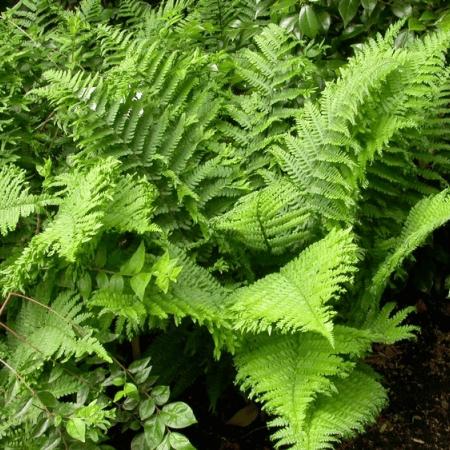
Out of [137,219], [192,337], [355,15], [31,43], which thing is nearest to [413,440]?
[192,337]

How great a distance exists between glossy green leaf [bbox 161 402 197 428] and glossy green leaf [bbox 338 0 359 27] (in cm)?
150

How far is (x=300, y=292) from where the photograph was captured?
150 cm

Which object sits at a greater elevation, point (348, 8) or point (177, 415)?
point (348, 8)

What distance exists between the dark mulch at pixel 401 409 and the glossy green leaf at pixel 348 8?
1206 mm

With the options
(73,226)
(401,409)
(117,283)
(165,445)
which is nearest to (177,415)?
(165,445)

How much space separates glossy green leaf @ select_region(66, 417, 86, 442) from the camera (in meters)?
1.39

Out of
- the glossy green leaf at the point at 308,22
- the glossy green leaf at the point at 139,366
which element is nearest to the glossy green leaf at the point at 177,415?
the glossy green leaf at the point at 139,366

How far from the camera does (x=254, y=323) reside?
5.02ft

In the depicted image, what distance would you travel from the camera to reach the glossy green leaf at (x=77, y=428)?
1392 millimetres

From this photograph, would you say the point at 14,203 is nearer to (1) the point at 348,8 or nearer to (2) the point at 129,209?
(2) the point at 129,209

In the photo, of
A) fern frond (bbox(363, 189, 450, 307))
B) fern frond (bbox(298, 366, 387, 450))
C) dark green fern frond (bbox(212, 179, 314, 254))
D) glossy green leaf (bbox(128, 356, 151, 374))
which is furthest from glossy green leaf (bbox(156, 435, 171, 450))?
fern frond (bbox(363, 189, 450, 307))

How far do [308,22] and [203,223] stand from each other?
0.91 m

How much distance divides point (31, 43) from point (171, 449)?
1760 millimetres

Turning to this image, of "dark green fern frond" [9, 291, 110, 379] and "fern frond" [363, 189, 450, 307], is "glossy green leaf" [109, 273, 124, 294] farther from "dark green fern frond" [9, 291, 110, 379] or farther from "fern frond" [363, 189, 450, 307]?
"fern frond" [363, 189, 450, 307]
